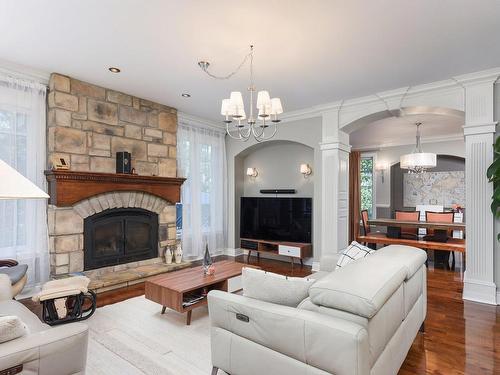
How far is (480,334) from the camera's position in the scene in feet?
9.11

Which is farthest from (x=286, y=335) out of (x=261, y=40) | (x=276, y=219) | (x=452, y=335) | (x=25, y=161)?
(x=276, y=219)

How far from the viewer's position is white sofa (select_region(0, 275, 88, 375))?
4.25 ft

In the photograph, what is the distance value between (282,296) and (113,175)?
3.39 meters

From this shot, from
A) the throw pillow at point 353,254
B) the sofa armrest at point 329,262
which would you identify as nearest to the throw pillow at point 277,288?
the throw pillow at point 353,254

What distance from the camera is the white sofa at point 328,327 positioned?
4.76ft

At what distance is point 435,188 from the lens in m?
8.31

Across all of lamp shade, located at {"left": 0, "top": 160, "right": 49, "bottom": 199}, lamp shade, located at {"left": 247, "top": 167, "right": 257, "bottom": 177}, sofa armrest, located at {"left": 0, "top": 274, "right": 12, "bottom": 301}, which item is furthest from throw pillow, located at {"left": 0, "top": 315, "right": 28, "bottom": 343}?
lamp shade, located at {"left": 247, "top": 167, "right": 257, "bottom": 177}

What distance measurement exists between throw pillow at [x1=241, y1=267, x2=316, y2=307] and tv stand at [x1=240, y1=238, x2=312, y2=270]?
11.2 ft

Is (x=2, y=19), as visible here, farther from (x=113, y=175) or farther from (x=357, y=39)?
(x=357, y=39)

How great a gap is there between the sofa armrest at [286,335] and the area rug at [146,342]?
46 cm

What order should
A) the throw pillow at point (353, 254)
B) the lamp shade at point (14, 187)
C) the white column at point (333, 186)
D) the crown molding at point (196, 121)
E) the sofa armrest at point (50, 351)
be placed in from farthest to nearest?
the crown molding at point (196, 121) < the white column at point (333, 186) < the throw pillow at point (353, 254) < the sofa armrest at point (50, 351) < the lamp shade at point (14, 187)

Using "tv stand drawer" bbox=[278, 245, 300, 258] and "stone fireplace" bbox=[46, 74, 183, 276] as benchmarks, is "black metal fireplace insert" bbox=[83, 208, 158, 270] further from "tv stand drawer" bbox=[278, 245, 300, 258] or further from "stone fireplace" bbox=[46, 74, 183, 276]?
"tv stand drawer" bbox=[278, 245, 300, 258]

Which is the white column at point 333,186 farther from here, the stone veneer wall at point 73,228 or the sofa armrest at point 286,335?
the sofa armrest at point 286,335

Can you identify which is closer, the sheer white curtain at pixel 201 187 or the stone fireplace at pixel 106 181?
the stone fireplace at pixel 106 181
